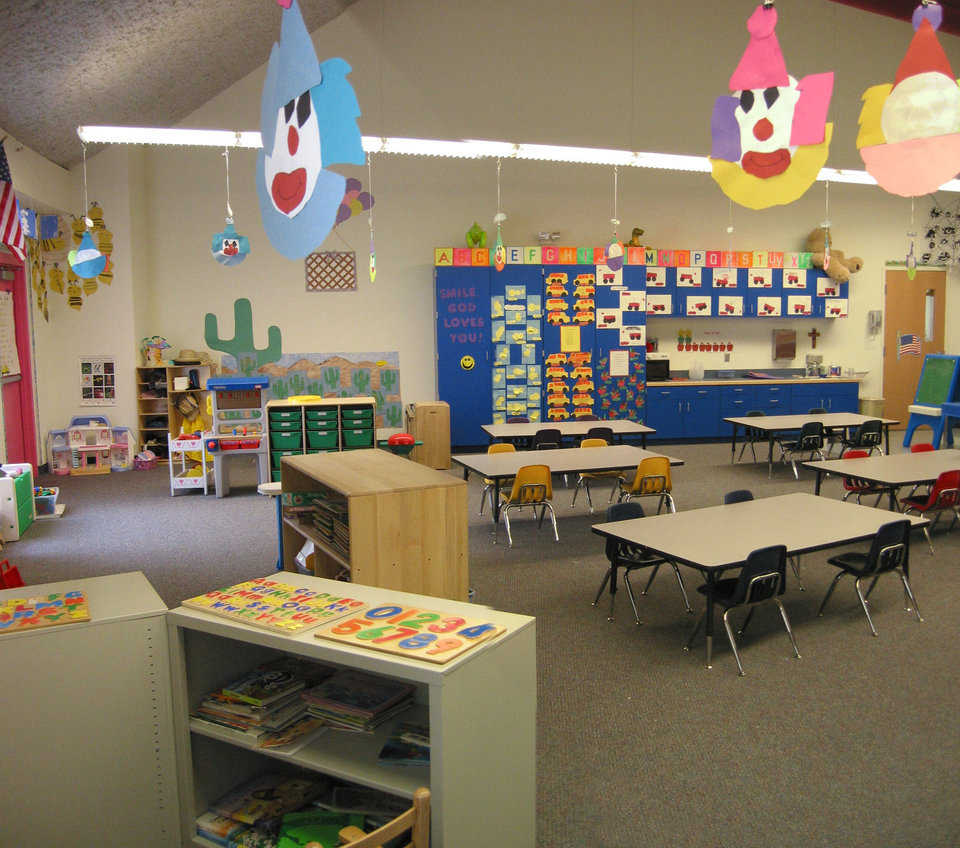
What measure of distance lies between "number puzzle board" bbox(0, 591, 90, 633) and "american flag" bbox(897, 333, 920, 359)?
45.5 feet

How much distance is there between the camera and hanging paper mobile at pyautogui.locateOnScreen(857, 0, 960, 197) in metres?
3.40

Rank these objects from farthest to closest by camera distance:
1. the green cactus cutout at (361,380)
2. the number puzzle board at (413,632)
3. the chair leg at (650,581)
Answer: the green cactus cutout at (361,380) → the chair leg at (650,581) → the number puzzle board at (413,632)

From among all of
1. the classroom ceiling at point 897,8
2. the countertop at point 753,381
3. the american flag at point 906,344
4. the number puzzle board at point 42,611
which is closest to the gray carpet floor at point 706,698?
the number puzzle board at point 42,611

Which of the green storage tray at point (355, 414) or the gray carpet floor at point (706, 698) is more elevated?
the green storage tray at point (355, 414)

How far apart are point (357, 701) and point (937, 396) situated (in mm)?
11053

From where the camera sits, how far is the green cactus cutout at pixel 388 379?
11.6 meters

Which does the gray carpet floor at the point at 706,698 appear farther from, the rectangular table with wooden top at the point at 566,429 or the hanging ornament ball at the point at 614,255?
the hanging ornament ball at the point at 614,255

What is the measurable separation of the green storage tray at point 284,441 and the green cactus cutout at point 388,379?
2.83 meters

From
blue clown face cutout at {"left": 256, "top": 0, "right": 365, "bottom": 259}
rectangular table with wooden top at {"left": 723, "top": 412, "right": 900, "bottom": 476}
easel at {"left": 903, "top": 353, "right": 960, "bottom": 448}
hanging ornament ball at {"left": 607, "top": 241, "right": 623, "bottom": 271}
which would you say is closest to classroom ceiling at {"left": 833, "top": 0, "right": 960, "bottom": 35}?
easel at {"left": 903, "top": 353, "right": 960, "bottom": 448}

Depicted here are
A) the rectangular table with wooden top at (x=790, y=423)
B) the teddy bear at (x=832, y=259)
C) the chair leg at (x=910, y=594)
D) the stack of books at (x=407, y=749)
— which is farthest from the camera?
the teddy bear at (x=832, y=259)

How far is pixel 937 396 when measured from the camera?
1100 centimetres

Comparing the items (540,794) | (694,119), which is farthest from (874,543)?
(694,119)

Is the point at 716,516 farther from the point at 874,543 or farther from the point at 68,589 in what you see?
the point at 68,589

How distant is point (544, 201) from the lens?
39.2 feet
